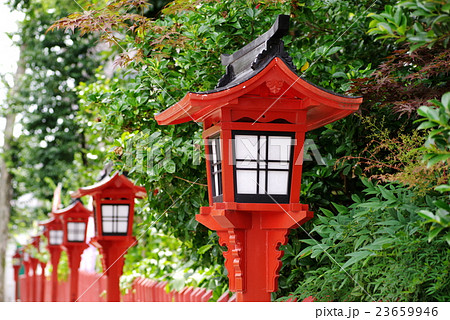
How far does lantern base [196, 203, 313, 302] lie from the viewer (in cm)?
355

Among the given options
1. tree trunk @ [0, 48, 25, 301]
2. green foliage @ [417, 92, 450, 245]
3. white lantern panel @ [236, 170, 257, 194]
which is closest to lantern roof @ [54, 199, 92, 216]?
tree trunk @ [0, 48, 25, 301]

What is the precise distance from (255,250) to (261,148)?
67cm

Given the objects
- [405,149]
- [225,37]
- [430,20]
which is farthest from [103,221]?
[430,20]

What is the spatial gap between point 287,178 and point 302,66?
1650mm

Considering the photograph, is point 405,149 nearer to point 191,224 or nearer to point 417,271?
Result: point 417,271

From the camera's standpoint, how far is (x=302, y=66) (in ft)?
16.0

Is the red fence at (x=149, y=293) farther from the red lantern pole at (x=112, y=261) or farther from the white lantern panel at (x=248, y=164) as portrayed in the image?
the white lantern panel at (x=248, y=164)

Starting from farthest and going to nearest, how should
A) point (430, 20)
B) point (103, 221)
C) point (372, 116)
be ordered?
1. point (103, 221)
2. point (372, 116)
3. point (430, 20)

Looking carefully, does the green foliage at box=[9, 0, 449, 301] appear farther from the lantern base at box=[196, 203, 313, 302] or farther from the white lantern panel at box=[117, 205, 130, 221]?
the white lantern panel at box=[117, 205, 130, 221]

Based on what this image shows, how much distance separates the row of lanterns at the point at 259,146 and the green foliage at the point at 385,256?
34 cm

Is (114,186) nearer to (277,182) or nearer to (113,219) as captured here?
(113,219)

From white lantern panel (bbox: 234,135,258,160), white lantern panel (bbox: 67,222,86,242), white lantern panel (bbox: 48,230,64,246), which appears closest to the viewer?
white lantern panel (bbox: 234,135,258,160)

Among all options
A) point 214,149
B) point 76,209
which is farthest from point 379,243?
point 76,209

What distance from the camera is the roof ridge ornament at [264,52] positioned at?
331 cm
